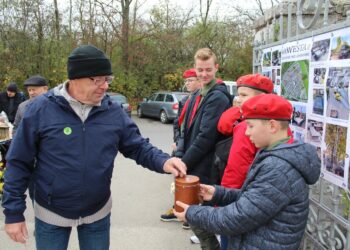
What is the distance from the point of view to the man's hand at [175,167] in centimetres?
235

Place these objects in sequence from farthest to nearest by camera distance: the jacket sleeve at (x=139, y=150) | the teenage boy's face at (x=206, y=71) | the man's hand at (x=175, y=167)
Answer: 1. the teenage boy's face at (x=206, y=71)
2. the jacket sleeve at (x=139, y=150)
3. the man's hand at (x=175, y=167)

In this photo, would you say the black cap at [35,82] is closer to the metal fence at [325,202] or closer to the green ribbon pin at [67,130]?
the green ribbon pin at [67,130]

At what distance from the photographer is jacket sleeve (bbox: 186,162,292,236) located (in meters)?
1.76

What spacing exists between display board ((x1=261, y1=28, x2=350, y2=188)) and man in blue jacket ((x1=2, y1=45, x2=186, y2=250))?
3.42ft

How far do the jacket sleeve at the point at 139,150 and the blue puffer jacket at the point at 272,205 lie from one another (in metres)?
0.77

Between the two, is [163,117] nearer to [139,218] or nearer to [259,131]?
[139,218]

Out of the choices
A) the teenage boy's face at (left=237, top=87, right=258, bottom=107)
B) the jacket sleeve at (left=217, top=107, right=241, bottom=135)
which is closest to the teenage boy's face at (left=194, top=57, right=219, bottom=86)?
the jacket sleeve at (left=217, top=107, right=241, bottom=135)

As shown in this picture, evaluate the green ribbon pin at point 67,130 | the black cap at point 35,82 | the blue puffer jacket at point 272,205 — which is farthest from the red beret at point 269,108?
the black cap at point 35,82

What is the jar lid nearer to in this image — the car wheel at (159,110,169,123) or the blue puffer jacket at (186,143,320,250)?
the blue puffer jacket at (186,143,320,250)

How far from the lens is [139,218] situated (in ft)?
16.2

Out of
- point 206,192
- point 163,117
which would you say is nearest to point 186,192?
point 206,192

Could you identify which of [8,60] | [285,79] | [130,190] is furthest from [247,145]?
[8,60]

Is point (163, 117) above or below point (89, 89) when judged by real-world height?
below

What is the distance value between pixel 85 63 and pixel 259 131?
117cm
